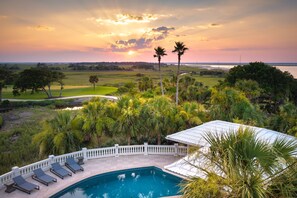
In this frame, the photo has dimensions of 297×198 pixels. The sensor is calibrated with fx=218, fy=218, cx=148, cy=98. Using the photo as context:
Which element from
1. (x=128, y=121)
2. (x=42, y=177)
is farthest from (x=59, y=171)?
(x=128, y=121)

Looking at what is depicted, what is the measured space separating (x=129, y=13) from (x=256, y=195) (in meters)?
25.5

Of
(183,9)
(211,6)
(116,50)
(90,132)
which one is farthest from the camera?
(116,50)

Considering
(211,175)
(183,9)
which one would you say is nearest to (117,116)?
(211,175)

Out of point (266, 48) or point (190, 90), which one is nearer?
point (266, 48)

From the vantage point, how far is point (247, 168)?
184 inches

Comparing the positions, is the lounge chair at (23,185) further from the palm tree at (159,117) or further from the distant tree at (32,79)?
the distant tree at (32,79)

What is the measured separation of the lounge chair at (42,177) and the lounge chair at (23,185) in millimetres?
670

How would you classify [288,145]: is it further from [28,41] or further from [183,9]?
[28,41]

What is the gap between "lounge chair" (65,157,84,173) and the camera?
593 inches

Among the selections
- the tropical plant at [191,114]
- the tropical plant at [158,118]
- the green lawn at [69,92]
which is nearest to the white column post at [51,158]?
the tropical plant at [158,118]

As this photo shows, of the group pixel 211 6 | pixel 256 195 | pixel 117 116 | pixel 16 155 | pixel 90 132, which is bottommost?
pixel 16 155

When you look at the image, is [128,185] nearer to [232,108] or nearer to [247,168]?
[247,168]

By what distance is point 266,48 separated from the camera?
3378 cm

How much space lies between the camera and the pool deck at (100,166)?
1243 cm
